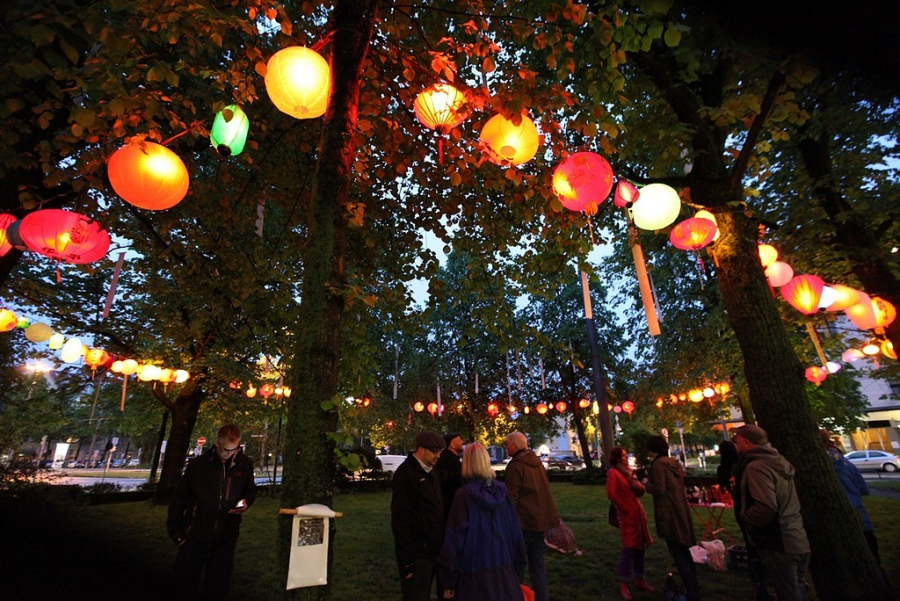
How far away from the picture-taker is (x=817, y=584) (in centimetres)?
421

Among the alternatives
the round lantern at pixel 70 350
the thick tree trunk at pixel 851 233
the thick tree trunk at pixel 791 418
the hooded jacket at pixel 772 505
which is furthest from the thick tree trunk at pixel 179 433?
the thick tree trunk at pixel 851 233

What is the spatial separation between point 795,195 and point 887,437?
4140cm

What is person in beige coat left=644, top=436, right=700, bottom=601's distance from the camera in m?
4.61

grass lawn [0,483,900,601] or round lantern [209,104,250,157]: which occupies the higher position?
round lantern [209,104,250,157]

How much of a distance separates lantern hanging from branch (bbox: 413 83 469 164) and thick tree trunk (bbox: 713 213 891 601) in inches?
161

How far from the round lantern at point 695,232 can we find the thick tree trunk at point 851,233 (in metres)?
4.55

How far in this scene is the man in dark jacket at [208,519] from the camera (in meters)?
3.77

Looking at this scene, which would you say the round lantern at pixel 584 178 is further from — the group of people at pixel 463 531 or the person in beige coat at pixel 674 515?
the person in beige coat at pixel 674 515

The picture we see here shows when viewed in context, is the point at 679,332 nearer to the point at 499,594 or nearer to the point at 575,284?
the point at 575,284

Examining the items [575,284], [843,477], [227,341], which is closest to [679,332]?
[575,284]

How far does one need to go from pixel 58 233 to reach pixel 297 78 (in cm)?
326

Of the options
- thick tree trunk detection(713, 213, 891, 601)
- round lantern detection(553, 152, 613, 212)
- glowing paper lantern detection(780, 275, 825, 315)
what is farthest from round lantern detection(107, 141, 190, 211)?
glowing paper lantern detection(780, 275, 825, 315)

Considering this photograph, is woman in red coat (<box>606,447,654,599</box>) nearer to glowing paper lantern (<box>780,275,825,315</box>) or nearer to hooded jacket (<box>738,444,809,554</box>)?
hooded jacket (<box>738,444,809,554</box>)

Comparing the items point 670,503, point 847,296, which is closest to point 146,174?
point 670,503
